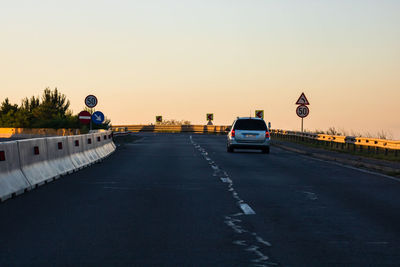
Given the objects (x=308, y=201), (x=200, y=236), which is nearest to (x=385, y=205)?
(x=308, y=201)

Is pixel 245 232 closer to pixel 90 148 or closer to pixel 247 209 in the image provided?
pixel 247 209

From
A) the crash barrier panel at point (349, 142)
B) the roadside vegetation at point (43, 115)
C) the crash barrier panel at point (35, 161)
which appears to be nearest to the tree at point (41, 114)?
the roadside vegetation at point (43, 115)

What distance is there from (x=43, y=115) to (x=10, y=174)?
111308mm

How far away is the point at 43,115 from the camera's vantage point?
120688 millimetres

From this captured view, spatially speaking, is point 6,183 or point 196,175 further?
point 196,175

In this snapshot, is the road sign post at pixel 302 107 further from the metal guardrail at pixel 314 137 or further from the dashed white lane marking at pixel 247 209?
the dashed white lane marking at pixel 247 209

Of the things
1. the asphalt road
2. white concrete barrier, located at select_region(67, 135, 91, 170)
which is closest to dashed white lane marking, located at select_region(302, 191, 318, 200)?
the asphalt road

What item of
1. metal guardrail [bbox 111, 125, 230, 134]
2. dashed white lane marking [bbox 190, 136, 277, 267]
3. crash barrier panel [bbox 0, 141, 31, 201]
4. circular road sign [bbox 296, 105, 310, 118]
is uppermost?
circular road sign [bbox 296, 105, 310, 118]

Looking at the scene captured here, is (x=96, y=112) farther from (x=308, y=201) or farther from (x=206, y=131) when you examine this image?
(x=206, y=131)

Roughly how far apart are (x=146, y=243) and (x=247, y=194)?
5.35m

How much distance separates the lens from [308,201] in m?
11.4

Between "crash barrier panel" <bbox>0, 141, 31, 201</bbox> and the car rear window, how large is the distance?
18.1 m

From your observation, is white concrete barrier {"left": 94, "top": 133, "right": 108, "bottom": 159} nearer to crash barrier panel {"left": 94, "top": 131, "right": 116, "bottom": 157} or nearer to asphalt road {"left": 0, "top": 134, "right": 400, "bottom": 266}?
crash barrier panel {"left": 94, "top": 131, "right": 116, "bottom": 157}

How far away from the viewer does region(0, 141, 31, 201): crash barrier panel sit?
1181 centimetres
